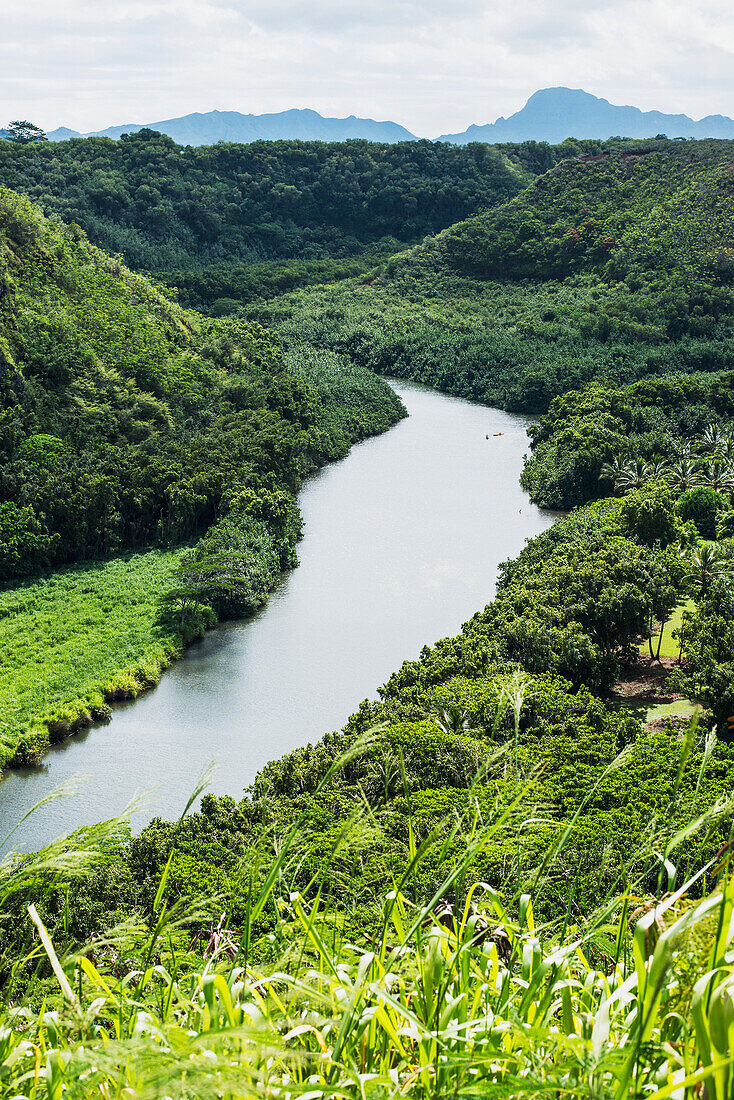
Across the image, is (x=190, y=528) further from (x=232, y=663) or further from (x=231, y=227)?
(x=231, y=227)

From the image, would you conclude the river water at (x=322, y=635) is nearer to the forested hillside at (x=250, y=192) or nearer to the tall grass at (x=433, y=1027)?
the tall grass at (x=433, y=1027)

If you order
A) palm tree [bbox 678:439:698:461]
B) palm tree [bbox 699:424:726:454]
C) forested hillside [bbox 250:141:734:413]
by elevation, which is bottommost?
palm tree [bbox 678:439:698:461]

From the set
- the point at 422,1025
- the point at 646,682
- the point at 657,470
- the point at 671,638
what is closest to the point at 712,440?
the point at 657,470

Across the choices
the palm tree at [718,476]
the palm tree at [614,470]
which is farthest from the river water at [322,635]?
the palm tree at [718,476]

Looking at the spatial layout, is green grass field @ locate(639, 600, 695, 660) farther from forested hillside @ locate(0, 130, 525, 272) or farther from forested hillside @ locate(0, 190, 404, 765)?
forested hillside @ locate(0, 130, 525, 272)

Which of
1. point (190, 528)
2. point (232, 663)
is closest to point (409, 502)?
point (190, 528)

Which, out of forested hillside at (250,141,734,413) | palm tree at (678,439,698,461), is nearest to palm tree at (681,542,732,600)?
palm tree at (678,439,698,461)
